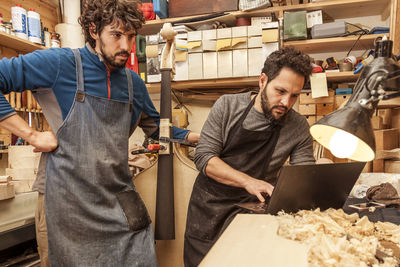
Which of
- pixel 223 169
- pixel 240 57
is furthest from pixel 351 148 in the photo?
pixel 240 57

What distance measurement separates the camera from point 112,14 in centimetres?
136

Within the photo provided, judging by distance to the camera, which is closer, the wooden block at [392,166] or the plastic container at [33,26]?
the wooden block at [392,166]

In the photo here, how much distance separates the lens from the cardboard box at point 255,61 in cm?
238

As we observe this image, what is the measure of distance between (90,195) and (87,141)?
0.82 feet

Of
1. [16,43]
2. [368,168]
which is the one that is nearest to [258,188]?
[368,168]

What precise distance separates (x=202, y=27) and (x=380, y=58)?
2.02 meters

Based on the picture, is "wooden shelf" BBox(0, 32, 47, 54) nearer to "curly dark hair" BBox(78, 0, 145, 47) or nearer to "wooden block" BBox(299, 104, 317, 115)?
"curly dark hair" BBox(78, 0, 145, 47)

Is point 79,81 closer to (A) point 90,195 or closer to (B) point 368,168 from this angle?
(A) point 90,195

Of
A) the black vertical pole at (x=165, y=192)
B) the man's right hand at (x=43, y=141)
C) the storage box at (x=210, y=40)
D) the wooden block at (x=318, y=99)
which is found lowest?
the black vertical pole at (x=165, y=192)

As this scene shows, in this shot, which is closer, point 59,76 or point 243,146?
point 59,76

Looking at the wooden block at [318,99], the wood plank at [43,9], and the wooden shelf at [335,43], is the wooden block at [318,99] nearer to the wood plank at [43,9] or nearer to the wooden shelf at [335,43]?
the wooden shelf at [335,43]

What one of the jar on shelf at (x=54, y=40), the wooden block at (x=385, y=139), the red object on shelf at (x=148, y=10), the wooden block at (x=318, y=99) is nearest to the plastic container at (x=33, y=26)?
the jar on shelf at (x=54, y=40)

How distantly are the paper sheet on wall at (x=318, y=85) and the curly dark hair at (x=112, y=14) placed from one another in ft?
5.06

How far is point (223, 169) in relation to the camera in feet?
4.92
